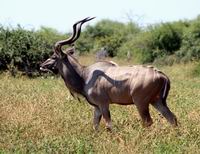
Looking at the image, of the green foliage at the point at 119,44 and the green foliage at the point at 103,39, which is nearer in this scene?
the green foliage at the point at 119,44

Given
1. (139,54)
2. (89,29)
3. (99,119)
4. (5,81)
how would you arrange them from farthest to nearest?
(89,29), (139,54), (5,81), (99,119)

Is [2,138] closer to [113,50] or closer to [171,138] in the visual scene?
[171,138]

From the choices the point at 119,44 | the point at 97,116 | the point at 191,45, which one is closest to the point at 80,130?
the point at 97,116

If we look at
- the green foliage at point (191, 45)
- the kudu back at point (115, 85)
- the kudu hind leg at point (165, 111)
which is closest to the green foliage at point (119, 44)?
the green foliage at point (191, 45)

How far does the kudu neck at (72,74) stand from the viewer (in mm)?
10875

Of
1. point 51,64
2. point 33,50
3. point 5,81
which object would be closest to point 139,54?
point 33,50

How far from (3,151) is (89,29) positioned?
1838 inches

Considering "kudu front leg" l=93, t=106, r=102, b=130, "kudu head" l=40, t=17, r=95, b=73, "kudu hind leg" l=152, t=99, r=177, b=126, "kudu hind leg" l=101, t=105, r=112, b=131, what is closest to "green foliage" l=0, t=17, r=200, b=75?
"kudu head" l=40, t=17, r=95, b=73

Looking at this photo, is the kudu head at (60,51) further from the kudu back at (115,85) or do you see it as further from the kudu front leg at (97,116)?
the kudu front leg at (97,116)

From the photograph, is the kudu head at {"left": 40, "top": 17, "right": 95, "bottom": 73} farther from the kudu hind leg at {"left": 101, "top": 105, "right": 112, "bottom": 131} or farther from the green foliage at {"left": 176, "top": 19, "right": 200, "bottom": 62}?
the green foliage at {"left": 176, "top": 19, "right": 200, "bottom": 62}

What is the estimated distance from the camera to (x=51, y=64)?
11.3m

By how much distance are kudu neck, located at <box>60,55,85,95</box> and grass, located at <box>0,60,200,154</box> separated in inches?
21.6

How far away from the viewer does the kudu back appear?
32.3 ft

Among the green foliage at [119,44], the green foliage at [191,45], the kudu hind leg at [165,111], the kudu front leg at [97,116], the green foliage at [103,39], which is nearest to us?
the kudu hind leg at [165,111]
